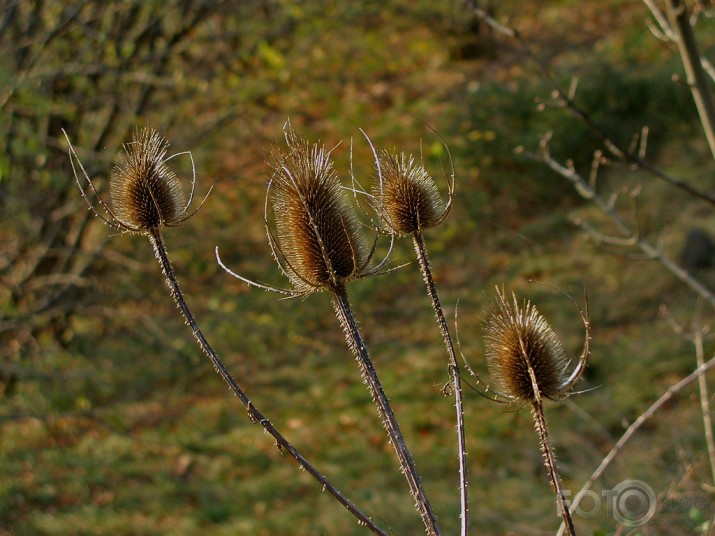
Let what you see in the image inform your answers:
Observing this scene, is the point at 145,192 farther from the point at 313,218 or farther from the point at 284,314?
the point at 284,314

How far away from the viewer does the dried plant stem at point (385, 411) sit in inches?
48.9

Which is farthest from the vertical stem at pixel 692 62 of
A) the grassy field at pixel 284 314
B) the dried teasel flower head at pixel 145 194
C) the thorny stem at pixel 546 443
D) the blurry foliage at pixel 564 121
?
the blurry foliage at pixel 564 121

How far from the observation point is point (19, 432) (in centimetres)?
737

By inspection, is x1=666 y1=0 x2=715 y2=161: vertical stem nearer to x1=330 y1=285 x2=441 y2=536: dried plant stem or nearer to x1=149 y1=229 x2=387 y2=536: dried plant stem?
x1=330 y1=285 x2=441 y2=536: dried plant stem

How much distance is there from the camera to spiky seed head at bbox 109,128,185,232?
1.38m

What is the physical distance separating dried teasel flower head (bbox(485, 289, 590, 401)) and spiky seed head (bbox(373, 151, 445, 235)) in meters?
0.20

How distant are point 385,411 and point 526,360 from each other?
0.68ft

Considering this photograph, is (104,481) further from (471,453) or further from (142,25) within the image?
(142,25)

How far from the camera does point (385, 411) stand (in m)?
1.28

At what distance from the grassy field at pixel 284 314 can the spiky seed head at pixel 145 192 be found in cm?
382

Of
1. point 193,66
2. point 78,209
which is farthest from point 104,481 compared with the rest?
point 193,66

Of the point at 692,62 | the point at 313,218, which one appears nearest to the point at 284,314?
the point at 692,62


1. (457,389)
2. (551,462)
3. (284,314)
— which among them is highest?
(284,314)

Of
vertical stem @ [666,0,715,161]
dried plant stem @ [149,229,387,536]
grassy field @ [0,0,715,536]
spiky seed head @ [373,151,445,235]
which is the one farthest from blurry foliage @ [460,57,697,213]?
dried plant stem @ [149,229,387,536]
